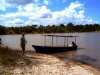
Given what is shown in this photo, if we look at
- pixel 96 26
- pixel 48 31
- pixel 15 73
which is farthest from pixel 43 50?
pixel 96 26

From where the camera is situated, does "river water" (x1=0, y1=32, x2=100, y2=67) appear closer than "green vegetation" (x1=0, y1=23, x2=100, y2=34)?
Yes

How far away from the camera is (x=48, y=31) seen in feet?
555

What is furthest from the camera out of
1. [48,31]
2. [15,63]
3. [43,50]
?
[48,31]

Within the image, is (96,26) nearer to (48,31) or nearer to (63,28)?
(63,28)

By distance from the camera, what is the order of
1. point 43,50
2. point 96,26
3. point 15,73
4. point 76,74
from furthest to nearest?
point 96,26, point 43,50, point 76,74, point 15,73

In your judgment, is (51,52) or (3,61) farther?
(51,52)

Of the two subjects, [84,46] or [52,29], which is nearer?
[84,46]

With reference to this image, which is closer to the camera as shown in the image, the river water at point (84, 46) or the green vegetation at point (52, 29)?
the river water at point (84, 46)

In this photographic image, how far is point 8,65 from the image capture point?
1847cm

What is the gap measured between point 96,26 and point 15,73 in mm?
187864

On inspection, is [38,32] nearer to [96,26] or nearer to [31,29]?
[31,29]

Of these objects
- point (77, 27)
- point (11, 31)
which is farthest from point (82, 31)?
point (11, 31)

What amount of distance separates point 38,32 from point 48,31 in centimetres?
796

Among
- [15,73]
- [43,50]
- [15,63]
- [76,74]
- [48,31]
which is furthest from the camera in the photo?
[48,31]
